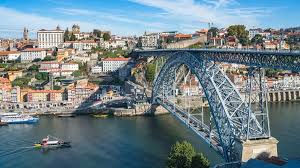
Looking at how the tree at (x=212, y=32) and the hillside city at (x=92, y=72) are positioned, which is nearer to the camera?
the hillside city at (x=92, y=72)

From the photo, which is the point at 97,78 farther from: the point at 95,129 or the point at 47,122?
the point at 95,129

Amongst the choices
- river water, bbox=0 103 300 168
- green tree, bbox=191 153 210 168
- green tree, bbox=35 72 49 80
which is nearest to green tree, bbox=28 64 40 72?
green tree, bbox=35 72 49 80

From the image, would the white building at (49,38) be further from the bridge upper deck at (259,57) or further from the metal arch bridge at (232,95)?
the bridge upper deck at (259,57)

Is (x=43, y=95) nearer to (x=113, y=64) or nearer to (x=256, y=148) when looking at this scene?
(x=113, y=64)

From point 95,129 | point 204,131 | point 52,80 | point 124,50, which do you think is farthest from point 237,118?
point 124,50

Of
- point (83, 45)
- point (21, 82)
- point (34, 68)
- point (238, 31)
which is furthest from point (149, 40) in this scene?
point (21, 82)

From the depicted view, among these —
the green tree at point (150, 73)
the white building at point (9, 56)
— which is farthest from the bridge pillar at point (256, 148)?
the white building at point (9, 56)
